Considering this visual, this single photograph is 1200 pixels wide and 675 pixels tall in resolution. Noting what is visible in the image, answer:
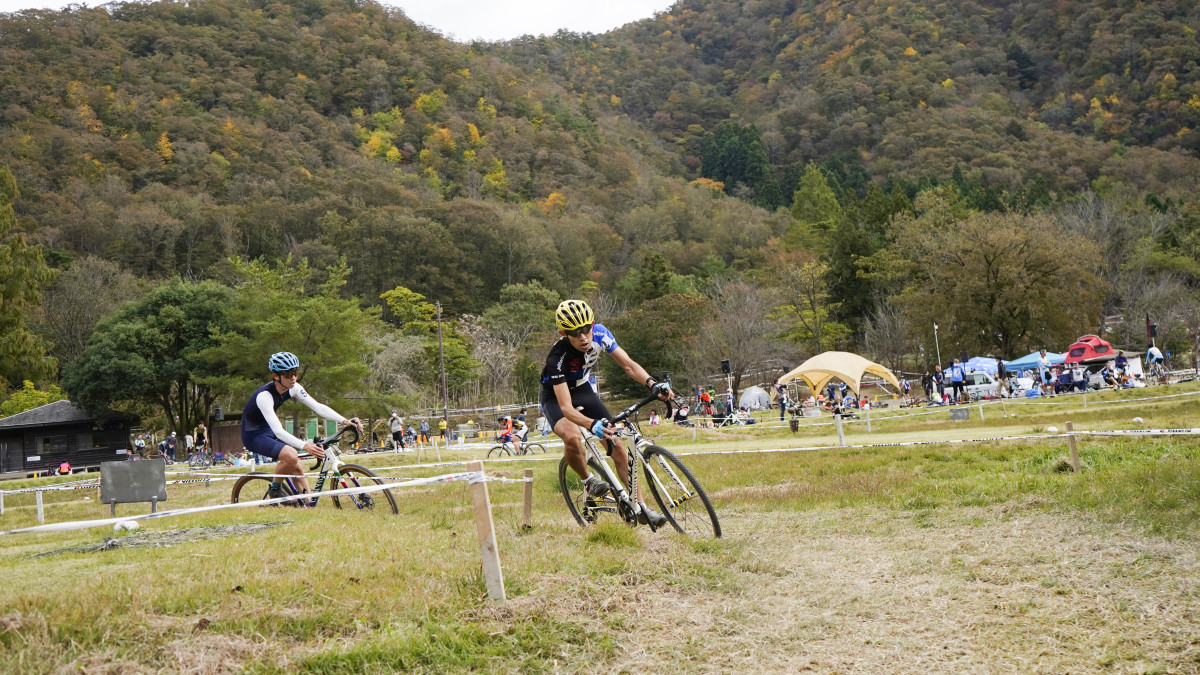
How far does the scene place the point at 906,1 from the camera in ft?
501

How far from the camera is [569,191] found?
110m

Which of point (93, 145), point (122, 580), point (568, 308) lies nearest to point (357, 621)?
point (122, 580)

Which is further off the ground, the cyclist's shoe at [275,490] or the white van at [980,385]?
the cyclist's shoe at [275,490]

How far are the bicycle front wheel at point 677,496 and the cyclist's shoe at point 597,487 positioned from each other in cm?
38

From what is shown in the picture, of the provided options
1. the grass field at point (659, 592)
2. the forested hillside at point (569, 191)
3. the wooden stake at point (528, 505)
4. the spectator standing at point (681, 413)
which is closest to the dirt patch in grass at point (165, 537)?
the grass field at point (659, 592)

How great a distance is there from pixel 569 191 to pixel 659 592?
351ft

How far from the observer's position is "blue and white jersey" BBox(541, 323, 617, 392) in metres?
7.55

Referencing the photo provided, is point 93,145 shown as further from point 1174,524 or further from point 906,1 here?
point 906,1

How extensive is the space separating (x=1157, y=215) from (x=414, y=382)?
6506 centimetres

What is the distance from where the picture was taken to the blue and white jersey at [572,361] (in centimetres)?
755

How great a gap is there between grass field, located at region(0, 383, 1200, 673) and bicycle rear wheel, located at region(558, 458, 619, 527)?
275mm

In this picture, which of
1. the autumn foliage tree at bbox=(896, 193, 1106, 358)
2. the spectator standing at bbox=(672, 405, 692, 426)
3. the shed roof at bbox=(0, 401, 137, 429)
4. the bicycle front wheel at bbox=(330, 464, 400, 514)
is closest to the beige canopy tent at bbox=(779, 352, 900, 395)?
the autumn foliage tree at bbox=(896, 193, 1106, 358)

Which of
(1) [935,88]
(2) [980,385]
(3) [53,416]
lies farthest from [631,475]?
(1) [935,88]

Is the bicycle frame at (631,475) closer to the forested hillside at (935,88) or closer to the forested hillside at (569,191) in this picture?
the forested hillside at (569,191)
